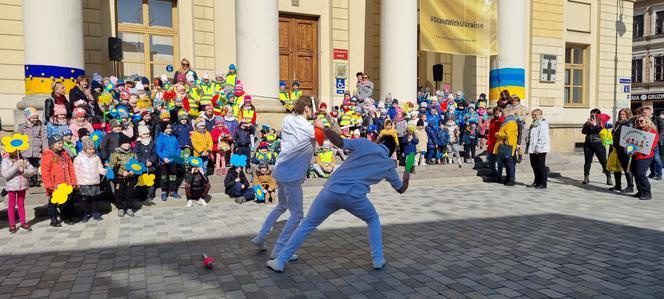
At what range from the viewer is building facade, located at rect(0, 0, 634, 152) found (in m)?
12.5

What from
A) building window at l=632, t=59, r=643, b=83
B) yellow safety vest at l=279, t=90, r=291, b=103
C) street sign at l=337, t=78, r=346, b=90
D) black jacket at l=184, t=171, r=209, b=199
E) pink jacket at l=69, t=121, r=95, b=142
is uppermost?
building window at l=632, t=59, r=643, b=83

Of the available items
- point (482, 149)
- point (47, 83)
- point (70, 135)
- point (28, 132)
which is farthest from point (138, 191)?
point (482, 149)

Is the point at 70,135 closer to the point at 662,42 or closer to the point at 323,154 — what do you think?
the point at 323,154

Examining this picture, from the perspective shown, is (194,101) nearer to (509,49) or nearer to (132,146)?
(132,146)

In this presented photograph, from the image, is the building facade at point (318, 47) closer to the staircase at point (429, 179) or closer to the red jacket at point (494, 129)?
the staircase at point (429, 179)

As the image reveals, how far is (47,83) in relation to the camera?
10.4 m

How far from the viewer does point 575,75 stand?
2267 cm

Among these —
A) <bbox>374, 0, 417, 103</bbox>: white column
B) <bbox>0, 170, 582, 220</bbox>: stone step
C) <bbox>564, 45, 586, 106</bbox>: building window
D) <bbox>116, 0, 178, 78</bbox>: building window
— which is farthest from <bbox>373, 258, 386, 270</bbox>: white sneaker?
<bbox>564, 45, 586, 106</bbox>: building window

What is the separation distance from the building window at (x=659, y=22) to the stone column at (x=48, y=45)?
1978 inches

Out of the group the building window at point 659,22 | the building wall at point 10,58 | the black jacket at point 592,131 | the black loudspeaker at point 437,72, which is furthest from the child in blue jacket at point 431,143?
the building window at point 659,22

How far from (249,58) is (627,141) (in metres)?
9.02

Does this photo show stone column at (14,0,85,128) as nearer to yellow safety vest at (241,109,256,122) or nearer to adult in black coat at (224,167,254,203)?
yellow safety vest at (241,109,256,122)

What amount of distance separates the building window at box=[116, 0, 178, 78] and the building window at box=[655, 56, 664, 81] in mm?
45698

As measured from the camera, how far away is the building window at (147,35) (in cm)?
1466
